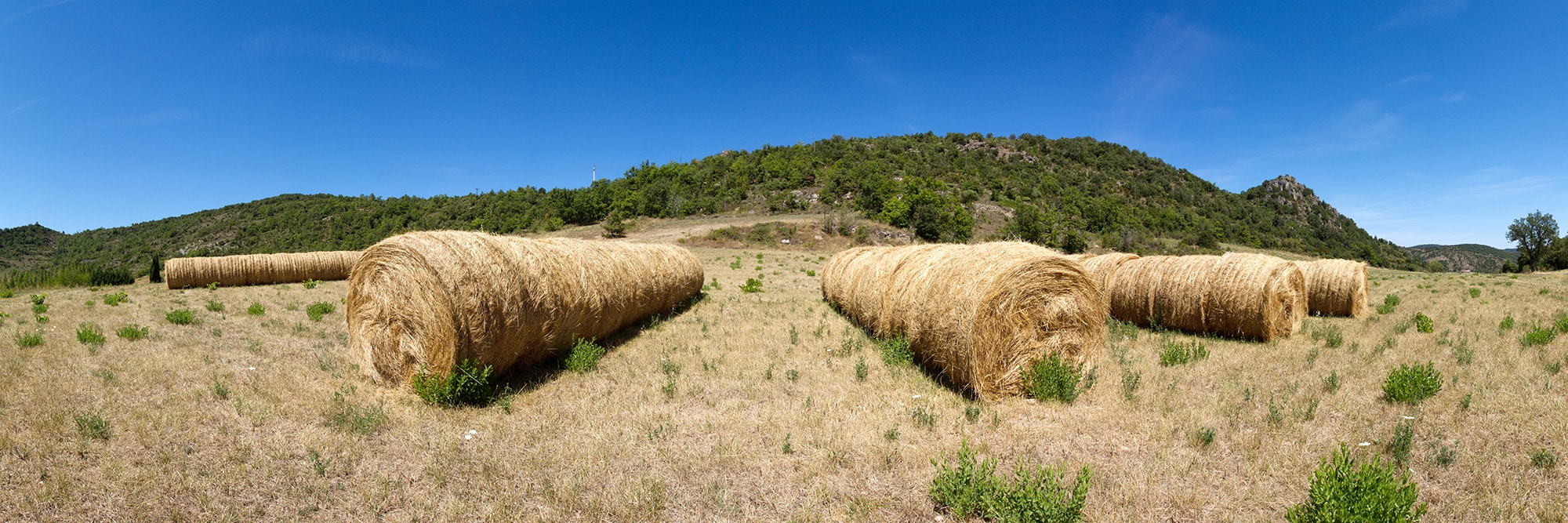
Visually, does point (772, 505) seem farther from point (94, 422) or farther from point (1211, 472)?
point (94, 422)

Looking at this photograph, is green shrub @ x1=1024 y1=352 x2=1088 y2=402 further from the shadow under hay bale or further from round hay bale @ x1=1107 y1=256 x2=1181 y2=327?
round hay bale @ x1=1107 y1=256 x2=1181 y2=327

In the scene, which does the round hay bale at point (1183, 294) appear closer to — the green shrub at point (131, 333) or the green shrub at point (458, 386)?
the green shrub at point (458, 386)

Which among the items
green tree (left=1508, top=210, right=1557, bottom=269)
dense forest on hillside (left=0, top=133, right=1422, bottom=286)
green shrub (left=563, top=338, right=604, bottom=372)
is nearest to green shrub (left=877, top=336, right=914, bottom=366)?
green shrub (left=563, top=338, right=604, bottom=372)

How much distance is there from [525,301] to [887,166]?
86.0m

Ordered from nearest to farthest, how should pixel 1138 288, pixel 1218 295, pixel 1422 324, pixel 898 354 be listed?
pixel 898 354 < pixel 1218 295 < pixel 1422 324 < pixel 1138 288

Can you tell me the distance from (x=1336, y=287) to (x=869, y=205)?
5207 centimetres

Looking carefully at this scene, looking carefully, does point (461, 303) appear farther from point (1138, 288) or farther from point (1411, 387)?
point (1138, 288)

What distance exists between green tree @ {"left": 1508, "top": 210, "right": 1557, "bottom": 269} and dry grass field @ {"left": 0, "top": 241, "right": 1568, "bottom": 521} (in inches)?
3605

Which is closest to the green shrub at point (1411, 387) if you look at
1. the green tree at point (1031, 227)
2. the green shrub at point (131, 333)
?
the green shrub at point (131, 333)

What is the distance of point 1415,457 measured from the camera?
4387mm

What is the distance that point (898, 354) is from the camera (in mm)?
7750

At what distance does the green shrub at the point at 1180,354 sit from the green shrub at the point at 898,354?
345 centimetres

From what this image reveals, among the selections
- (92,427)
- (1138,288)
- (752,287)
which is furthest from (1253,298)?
(92,427)

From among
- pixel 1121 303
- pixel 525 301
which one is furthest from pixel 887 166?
pixel 525 301
